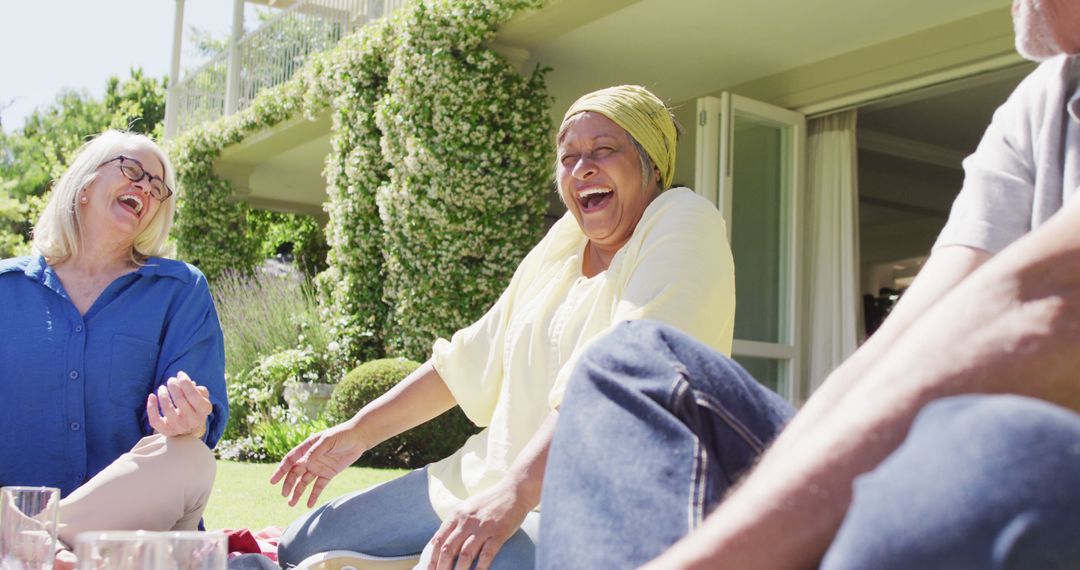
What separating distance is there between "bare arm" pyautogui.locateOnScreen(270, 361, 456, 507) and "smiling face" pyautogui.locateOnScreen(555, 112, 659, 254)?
528 millimetres

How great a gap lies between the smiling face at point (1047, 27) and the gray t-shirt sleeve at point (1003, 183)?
33mm

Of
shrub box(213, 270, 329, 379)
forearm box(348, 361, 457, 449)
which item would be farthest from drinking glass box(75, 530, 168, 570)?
shrub box(213, 270, 329, 379)

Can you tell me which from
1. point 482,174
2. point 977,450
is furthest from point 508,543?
point 482,174

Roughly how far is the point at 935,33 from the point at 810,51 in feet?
3.03

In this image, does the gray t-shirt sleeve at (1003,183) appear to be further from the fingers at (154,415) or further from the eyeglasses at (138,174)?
the eyeglasses at (138,174)

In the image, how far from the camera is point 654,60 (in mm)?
7879

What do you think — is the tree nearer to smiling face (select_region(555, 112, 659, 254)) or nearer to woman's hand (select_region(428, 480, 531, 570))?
smiling face (select_region(555, 112, 659, 254))

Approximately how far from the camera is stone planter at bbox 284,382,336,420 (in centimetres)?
834

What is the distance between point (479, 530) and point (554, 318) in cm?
67

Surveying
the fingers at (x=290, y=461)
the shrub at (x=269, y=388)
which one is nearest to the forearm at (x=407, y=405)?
the fingers at (x=290, y=461)

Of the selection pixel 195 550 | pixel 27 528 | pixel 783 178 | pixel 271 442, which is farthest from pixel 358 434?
pixel 783 178

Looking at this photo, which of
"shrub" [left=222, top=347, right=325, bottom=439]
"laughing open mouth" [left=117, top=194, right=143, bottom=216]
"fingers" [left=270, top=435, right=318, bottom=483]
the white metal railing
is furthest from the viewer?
the white metal railing

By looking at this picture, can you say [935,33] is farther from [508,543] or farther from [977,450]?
[977,450]

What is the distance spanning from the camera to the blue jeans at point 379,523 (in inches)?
90.5
